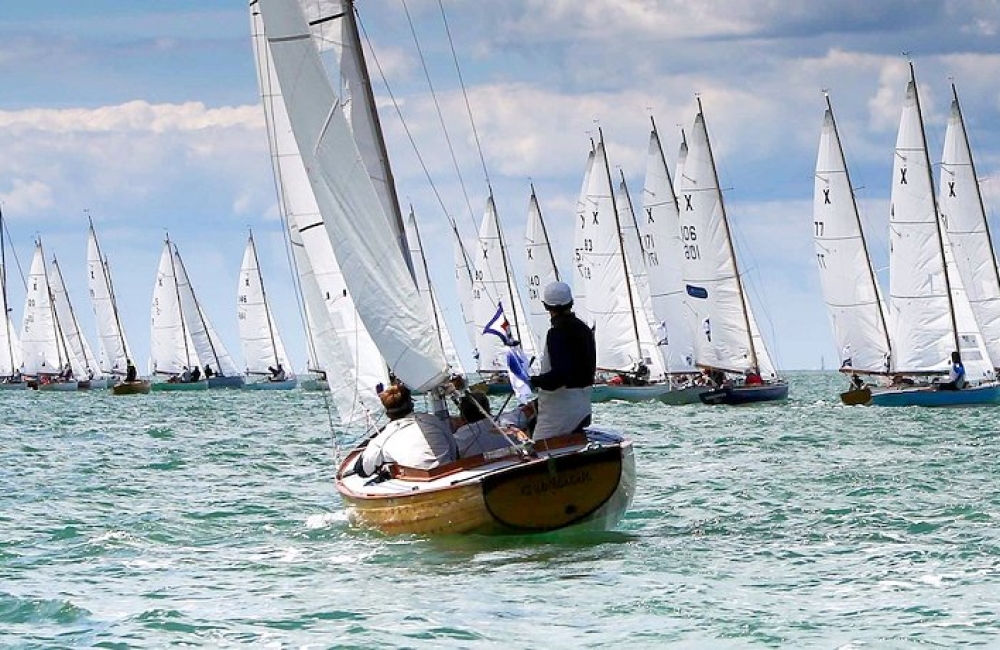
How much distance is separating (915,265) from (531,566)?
36127 mm

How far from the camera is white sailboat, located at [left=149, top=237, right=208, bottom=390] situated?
92.0 m

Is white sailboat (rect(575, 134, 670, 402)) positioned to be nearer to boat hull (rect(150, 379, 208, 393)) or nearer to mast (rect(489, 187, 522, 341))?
mast (rect(489, 187, 522, 341))

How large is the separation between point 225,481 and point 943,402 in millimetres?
24324

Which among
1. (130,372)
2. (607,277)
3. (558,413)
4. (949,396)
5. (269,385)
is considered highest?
(130,372)

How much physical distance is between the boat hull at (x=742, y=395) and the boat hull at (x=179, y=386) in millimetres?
43331

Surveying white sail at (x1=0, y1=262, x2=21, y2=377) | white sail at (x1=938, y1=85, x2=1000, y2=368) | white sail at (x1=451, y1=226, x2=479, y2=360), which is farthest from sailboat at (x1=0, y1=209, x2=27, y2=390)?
white sail at (x1=938, y1=85, x2=1000, y2=368)

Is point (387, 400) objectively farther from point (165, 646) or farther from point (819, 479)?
point (819, 479)

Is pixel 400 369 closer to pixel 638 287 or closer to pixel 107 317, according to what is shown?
pixel 638 287

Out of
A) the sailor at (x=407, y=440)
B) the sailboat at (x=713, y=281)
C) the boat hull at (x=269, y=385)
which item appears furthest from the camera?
the boat hull at (x=269, y=385)

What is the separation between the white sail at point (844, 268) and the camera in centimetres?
5341

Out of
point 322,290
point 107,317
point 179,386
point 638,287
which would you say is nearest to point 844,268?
point 638,287

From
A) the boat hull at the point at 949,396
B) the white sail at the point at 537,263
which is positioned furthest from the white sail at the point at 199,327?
the boat hull at the point at 949,396

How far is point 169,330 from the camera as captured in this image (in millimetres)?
92125

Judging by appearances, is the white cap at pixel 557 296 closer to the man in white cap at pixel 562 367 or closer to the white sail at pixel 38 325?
the man in white cap at pixel 562 367
